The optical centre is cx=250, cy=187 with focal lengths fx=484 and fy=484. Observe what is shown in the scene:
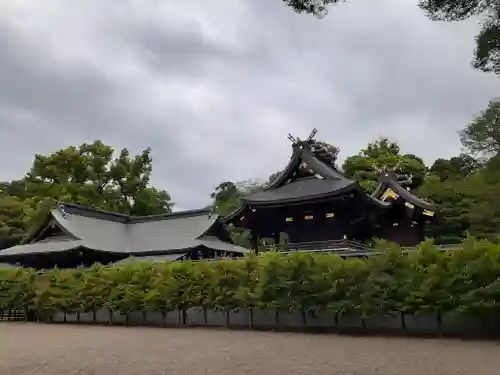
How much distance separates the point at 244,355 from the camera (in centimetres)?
827

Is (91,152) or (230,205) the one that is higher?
(91,152)

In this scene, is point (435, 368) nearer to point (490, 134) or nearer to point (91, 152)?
point (490, 134)

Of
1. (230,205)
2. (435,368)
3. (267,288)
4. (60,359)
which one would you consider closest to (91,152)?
(230,205)

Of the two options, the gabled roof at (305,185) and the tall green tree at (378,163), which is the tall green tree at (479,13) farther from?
the tall green tree at (378,163)

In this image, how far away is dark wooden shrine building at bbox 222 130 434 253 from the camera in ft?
51.4

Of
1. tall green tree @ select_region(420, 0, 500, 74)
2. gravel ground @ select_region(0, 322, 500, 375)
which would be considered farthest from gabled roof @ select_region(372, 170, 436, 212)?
tall green tree @ select_region(420, 0, 500, 74)

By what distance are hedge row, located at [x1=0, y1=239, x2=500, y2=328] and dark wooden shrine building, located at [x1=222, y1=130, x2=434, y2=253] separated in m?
3.07

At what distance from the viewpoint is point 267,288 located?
42.8 ft

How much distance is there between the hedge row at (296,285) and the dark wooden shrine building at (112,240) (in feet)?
12.2

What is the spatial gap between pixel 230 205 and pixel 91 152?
45.6 feet

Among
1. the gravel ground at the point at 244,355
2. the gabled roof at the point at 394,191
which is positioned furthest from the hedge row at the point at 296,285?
the gabled roof at the point at 394,191

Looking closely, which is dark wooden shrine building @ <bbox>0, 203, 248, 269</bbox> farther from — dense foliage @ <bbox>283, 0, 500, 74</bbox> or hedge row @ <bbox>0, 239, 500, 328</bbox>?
dense foliage @ <bbox>283, 0, 500, 74</bbox>

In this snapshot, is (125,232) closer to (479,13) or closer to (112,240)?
(112,240)

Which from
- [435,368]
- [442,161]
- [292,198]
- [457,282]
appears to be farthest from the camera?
[442,161]
